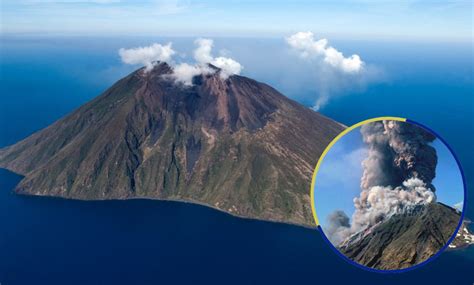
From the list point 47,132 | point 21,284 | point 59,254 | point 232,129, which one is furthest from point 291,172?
point 47,132

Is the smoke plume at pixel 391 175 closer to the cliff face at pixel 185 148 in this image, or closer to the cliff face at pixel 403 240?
the cliff face at pixel 403 240

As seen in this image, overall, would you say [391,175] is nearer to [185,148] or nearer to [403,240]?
[403,240]

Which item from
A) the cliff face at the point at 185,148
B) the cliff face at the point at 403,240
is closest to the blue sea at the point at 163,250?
the cliff face at the point at 185,148

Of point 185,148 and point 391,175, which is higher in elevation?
point 391,175

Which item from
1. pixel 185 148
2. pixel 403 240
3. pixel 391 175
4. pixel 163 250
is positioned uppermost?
pixel 391 175

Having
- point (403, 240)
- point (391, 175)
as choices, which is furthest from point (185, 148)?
point (391, 175)

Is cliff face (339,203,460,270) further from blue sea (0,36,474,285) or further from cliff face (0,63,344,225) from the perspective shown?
cliff face (0,63,344,225)

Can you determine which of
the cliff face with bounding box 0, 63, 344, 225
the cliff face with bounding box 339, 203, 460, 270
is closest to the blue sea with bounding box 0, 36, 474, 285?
→ the cliff face with bounding box 0, 63, 344, 225
